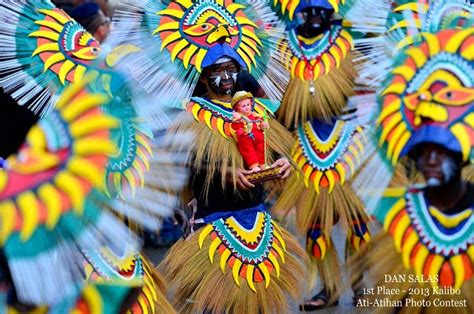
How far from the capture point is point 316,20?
16.8 feet

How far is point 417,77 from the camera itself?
3059 mm

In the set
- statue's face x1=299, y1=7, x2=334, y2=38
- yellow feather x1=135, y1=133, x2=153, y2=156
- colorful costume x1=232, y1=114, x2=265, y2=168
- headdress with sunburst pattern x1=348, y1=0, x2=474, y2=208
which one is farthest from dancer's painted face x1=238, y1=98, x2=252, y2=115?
statue's face x1=299, y1=7, x2=334, y2=38

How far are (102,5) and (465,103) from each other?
3.81 meters

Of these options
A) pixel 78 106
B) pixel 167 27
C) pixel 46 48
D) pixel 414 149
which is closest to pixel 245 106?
pixel 167 27

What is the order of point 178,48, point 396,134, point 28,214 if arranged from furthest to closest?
point 178,48 → point 396,134 → point 28,214

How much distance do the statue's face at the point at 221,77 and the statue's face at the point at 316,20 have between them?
1085mm

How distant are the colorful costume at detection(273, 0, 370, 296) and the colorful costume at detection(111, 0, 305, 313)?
0.80 metres

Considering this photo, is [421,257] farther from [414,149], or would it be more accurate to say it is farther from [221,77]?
[221,77]

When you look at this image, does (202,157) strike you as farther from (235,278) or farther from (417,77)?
(417,77)

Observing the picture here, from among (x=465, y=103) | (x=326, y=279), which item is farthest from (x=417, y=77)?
(x=326, y=279)

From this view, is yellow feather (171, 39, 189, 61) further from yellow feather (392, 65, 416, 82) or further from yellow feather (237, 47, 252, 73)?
yellow feather (392, 65, 416, 82)

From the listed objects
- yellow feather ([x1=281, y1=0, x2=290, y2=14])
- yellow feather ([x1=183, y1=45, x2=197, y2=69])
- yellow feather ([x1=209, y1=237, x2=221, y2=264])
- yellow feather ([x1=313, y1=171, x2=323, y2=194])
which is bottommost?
yellow feather ([x1=313, y1=171, x2=323, y2=194])

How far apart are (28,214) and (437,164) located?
131 cm

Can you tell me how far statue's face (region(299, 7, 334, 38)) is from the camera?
5125mm
